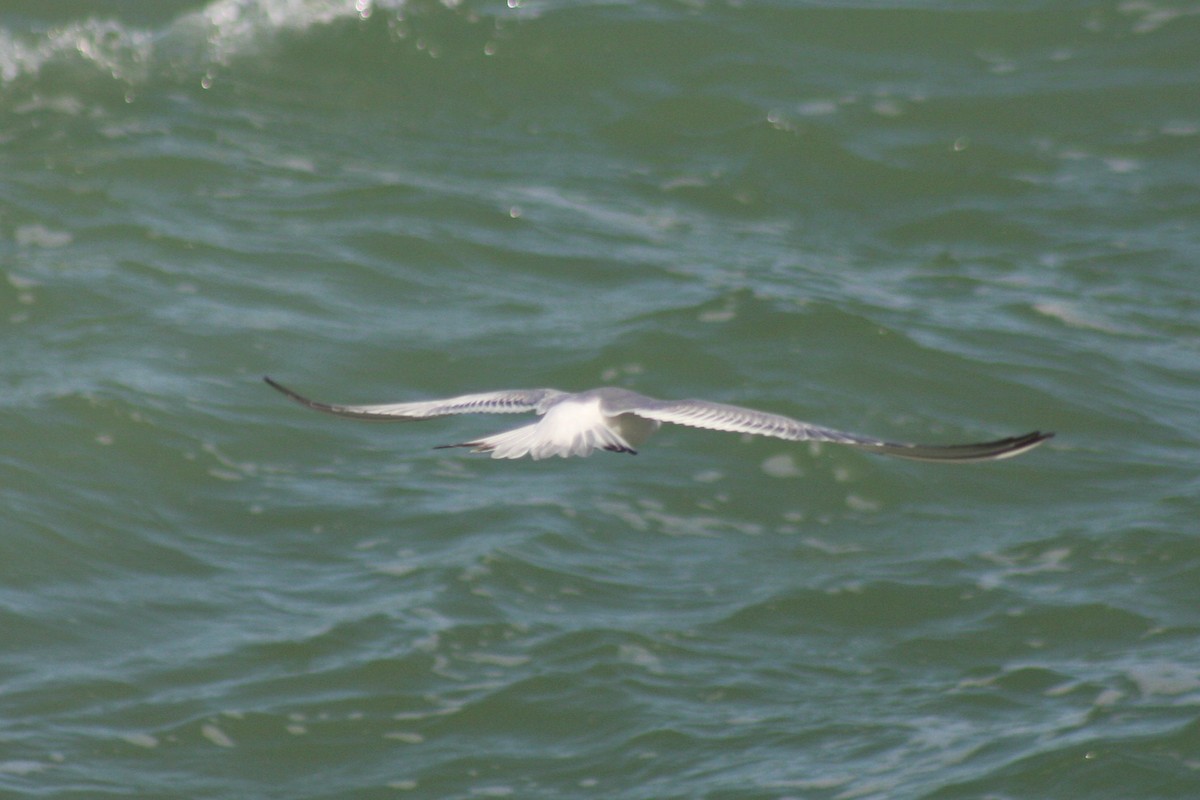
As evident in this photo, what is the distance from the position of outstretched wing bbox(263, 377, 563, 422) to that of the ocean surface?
229 centimetres

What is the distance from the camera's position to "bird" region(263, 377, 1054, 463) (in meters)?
6.10

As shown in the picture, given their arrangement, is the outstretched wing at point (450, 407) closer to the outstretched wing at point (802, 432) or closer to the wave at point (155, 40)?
the outstretched wing at point (802, 432)

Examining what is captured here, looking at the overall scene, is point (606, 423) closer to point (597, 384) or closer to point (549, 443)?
point (549, 443)

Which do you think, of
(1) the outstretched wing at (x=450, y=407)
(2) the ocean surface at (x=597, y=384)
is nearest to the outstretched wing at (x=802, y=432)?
(1) the outstretched wing at (x=450, y=407)

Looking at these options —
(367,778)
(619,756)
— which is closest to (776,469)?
(619,756)

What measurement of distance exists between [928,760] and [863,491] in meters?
2.98

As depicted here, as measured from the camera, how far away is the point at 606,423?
7066 millimetres

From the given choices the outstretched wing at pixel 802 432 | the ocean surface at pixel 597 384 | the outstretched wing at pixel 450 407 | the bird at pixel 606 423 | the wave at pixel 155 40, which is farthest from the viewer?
the wave at pixel 155 40

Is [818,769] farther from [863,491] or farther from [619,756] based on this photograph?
[863,491]

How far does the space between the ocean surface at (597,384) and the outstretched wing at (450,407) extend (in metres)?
2.29

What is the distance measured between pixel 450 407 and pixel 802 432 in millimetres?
1610

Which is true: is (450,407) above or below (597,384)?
above

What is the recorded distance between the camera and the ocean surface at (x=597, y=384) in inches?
361

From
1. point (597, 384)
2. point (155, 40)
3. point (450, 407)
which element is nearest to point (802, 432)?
point (450, 407)
